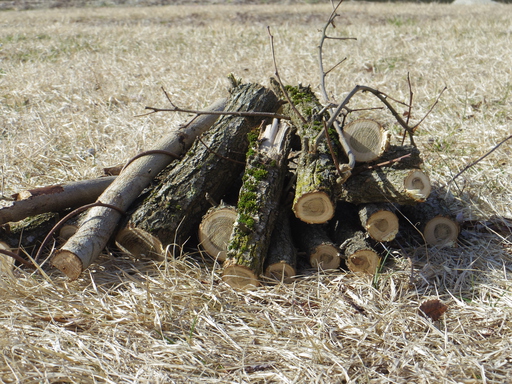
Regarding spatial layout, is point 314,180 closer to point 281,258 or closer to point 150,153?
point 281,258

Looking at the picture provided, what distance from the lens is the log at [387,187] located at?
288 cm

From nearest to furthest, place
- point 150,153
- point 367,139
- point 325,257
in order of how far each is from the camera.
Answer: point 325,257
point 367,139
point 150,153

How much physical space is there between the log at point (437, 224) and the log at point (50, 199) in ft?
8.07

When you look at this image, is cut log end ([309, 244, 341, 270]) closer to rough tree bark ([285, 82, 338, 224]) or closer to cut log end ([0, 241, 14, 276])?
rough tree bark ([285, 82, 338, 224])

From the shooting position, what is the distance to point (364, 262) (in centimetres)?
304

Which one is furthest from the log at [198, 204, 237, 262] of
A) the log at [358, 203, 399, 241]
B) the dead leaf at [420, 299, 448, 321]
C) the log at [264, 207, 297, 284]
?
the dead leaf at [420, 299, 448, 321]

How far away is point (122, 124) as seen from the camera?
5.67 meters

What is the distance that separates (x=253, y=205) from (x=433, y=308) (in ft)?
4.12

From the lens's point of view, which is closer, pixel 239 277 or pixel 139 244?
pixel 239 277

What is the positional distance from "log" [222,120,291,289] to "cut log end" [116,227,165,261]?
566 millimetres

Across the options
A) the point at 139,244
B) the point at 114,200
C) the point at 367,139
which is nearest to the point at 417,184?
the point at 367,139

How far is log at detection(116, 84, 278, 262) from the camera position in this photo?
315 centimetres

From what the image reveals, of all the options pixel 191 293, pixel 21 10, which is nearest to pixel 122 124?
pixel 191 293

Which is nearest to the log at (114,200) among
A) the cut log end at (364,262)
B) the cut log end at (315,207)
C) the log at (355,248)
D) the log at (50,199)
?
the log at (50,199)
